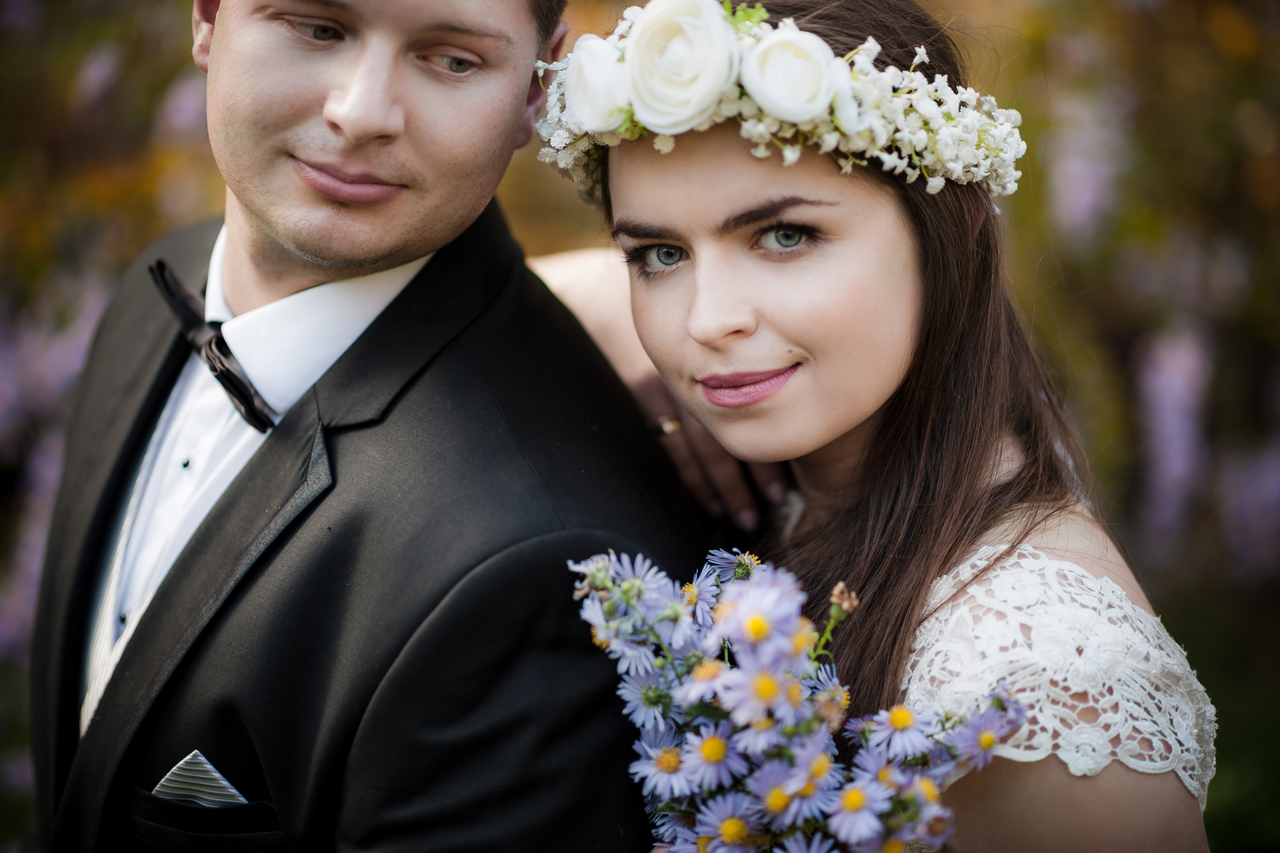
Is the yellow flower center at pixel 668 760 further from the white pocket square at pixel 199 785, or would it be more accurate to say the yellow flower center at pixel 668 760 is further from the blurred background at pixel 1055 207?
the blurred background at pixel 1055 207

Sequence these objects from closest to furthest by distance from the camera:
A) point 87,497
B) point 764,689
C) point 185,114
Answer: point 764,689 → point 87,497 → point 185,114

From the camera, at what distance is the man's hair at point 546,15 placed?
1883mm

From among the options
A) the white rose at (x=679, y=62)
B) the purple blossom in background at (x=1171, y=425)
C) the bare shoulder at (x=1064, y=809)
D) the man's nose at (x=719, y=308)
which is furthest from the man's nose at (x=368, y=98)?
the purple blossom in background at (x=1171, y=425)

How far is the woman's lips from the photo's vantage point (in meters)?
1.85

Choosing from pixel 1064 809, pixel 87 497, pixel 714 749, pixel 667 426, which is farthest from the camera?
pixel 667 426

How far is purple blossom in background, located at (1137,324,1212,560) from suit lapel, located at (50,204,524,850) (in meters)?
4.13

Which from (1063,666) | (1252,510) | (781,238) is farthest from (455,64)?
(1252,510)

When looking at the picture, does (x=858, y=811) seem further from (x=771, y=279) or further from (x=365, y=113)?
(x=365, y=113)

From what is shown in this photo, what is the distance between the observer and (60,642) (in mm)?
2152

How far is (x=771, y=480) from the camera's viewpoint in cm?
249

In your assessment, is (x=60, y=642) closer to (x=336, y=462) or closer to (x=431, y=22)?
(x=336, y=462)

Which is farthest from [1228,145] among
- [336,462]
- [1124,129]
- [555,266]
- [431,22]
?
[336,462]

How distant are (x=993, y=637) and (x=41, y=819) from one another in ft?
7.45

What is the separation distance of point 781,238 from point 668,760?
993mm
